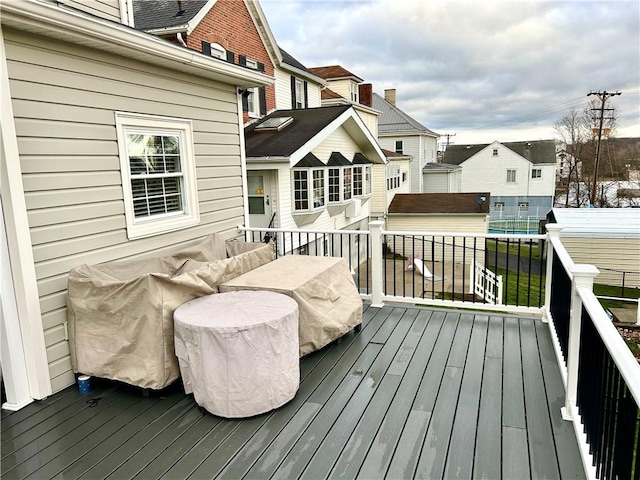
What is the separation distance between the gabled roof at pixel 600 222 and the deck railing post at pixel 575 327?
11963mm

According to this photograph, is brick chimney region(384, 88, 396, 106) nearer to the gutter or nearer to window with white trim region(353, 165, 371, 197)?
window with white trim region(353, 165, 371, 197)

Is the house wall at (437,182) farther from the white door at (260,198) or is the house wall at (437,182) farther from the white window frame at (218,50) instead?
the white door at (260,198)

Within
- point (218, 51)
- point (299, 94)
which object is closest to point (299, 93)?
point (299, 94)

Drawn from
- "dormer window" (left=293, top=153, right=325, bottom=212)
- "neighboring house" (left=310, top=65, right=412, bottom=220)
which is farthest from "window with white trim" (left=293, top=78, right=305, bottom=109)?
"dormer window" (left=293, top=153, right=325, bottom=212)

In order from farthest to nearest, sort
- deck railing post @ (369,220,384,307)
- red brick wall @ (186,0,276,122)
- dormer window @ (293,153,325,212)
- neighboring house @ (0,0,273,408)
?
dormer window @ (293,153,325,212) < red brick wall @ (186,0,276,122) < deck railing post @ (369,220,384,307) < neighboring house @ (0,0,273,408)

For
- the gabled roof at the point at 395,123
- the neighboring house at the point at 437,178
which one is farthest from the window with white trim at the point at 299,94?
the neighboring house at the point at 437,178

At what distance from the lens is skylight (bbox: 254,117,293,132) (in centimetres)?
1101

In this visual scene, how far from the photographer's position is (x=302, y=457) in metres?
2.22

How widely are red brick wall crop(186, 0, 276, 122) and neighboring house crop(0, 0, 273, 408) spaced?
691cm

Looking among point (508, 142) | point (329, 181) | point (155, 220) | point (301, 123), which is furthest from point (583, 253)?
point (508, 142)

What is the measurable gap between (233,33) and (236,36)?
0.17m

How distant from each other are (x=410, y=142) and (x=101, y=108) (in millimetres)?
25064

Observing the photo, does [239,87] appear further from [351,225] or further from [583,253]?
[583,253]

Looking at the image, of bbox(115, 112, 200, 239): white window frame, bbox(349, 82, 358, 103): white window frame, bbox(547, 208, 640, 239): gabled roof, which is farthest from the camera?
bbox(349, 82, 358, 103): white window frame
